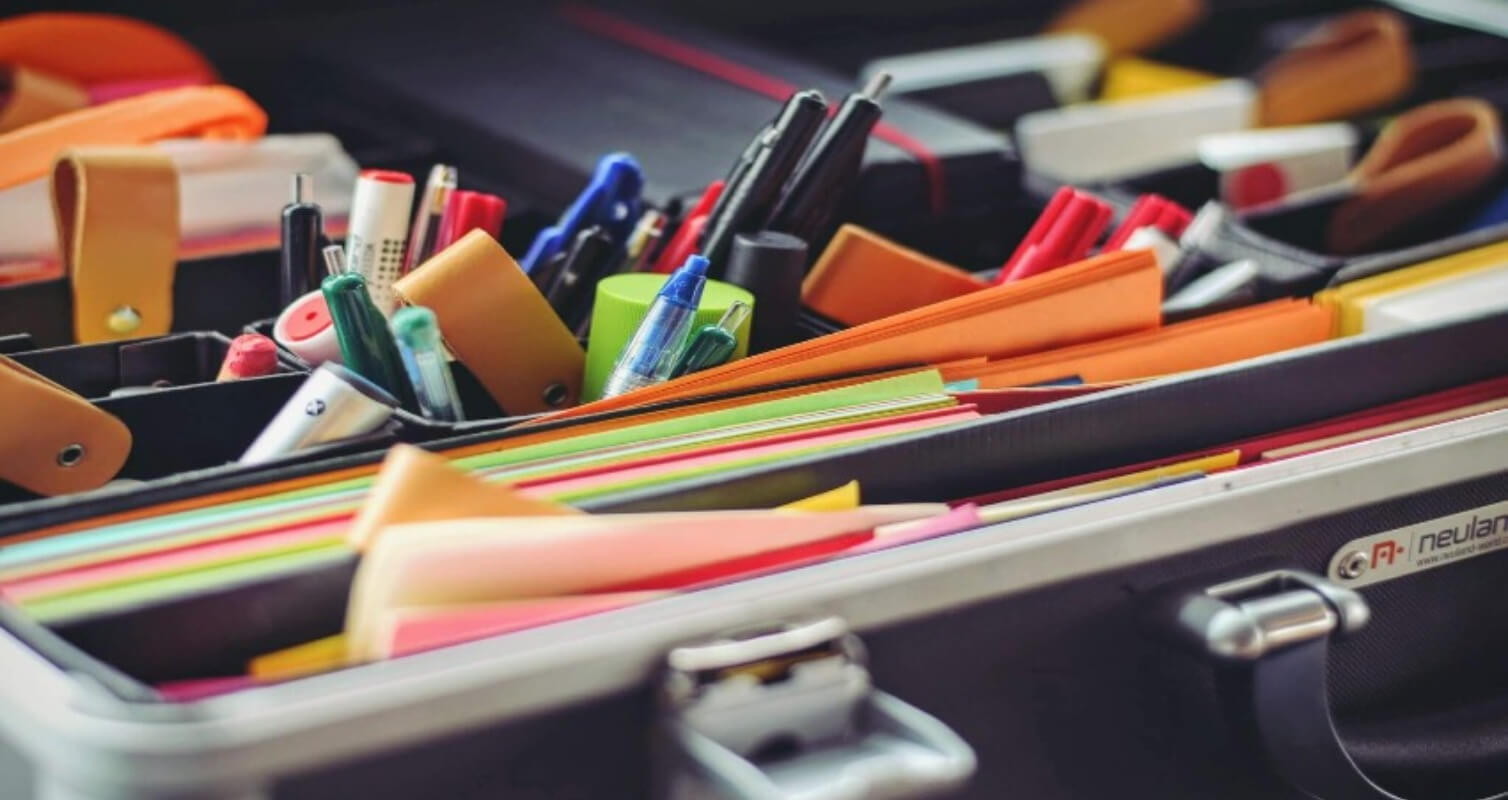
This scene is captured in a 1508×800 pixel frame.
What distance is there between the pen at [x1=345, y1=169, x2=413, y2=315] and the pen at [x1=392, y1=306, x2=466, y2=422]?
0.07m

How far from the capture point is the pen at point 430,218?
0.65 m

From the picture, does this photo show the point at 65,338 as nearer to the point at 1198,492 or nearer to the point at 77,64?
the point at 77,64

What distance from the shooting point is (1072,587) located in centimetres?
50

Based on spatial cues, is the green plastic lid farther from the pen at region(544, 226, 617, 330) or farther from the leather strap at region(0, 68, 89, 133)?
the leather strap at region(0, 68, 89, 133)

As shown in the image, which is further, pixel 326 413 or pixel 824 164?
pixel 824 164

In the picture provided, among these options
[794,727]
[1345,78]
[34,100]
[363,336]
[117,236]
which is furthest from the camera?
[1345,78]

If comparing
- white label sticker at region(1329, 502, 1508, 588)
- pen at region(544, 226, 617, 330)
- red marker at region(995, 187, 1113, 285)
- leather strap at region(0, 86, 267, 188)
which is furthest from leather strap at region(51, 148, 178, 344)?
white label sticker at region(1329, 502, 1508, 588)

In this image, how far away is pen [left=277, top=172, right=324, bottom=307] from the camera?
630 millimetres

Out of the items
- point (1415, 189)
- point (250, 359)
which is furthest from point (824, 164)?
point (1415, 189)

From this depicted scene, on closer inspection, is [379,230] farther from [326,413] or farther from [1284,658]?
[1284,658]

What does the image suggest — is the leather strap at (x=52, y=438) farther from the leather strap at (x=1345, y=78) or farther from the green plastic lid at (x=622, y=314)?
the leather strap at (x=1345, y=78)

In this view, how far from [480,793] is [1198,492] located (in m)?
0.23

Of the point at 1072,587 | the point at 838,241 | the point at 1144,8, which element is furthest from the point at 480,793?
the point at 1144,8

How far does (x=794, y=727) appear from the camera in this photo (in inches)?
17.4
